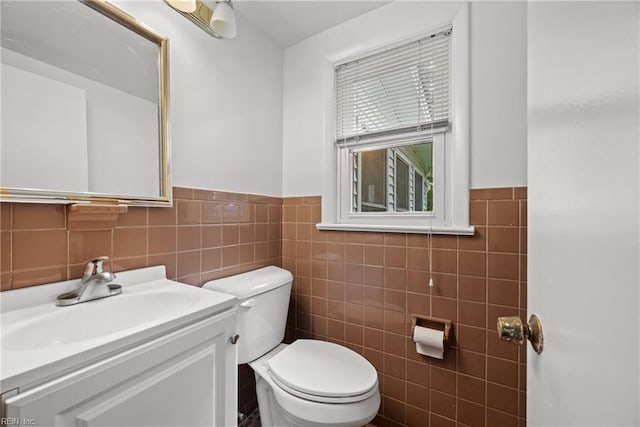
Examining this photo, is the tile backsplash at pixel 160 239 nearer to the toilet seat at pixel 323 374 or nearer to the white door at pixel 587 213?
the toilet seat at pixel 323 374

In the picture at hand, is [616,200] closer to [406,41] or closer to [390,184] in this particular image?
[390,184]

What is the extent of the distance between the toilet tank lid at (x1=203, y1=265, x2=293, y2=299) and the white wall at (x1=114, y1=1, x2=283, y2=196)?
1.51 ft

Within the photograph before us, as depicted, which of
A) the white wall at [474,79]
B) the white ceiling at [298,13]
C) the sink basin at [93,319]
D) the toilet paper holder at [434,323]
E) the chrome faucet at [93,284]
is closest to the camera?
the sink basin at [93,319]

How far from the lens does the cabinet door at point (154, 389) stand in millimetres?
512

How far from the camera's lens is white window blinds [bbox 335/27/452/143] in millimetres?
1329

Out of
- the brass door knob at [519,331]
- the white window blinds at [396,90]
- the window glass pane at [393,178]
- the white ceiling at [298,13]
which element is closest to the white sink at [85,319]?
the brass door knob at [519,331]

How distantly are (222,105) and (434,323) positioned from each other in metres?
1.50

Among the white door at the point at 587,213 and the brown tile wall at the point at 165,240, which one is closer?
the white door at the point at 587,213

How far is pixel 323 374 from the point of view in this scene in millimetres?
1120

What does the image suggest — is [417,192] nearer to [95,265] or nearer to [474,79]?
[474,79]

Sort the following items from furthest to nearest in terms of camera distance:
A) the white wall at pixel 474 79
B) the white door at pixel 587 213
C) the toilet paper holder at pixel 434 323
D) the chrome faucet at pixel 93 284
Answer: the toilet paper holder at pixel 434 323
the white wall at pixel 474 79
the chrome faucet at pixel 93 284
the white door at pixel 587 213

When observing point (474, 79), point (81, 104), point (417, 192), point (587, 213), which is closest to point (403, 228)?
point (417, 192)

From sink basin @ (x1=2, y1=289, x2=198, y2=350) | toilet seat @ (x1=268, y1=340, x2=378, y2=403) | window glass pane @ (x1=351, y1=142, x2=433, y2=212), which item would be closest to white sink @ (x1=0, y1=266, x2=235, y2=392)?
sink basin @ (x1=2, y1=289, x2=198, y2=350)

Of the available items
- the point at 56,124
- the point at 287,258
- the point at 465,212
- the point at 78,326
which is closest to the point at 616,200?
the point at 465,212
